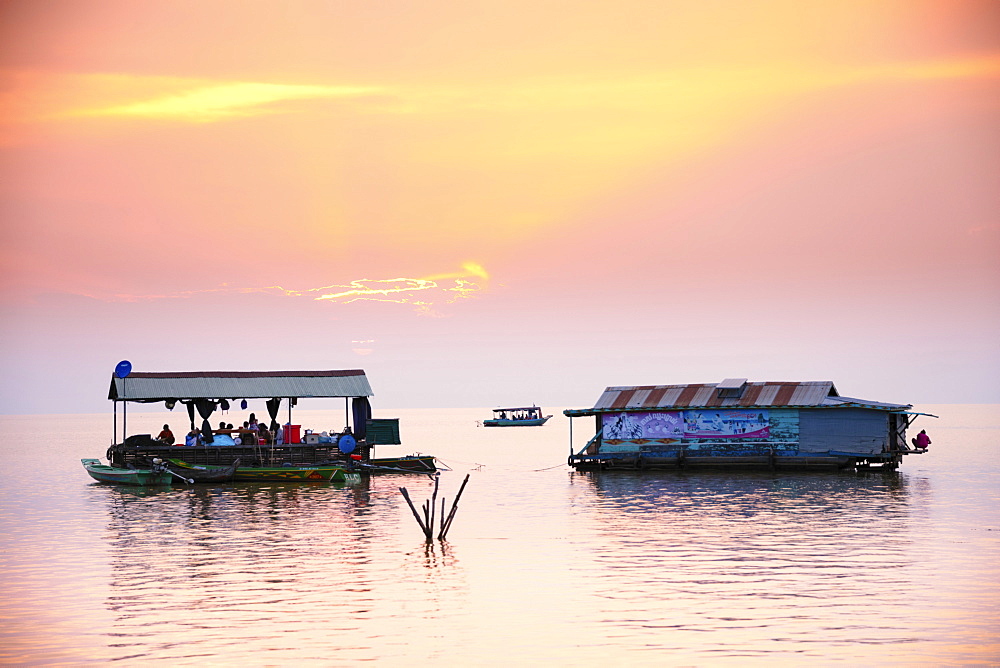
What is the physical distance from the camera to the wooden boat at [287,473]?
4862cm

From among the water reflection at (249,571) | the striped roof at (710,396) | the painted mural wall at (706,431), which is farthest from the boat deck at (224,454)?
the painted mural wall at (706,431)

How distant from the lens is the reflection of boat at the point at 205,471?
4881 cm

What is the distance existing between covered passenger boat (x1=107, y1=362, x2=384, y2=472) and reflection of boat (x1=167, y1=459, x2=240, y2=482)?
22 cm

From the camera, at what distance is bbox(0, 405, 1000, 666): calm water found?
18.8 m

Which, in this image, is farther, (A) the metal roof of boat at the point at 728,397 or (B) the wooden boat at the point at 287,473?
(A) the metal roof of boat at the point at 728,397

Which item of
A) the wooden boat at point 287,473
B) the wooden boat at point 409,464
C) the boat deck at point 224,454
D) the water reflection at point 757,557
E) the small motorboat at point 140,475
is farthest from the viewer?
the wooden boat at point 409,464

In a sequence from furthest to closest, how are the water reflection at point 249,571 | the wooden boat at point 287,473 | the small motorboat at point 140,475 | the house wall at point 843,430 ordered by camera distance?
the house wall at point 843,430 < the wooden boat at point 287,473 < the small motorboat at point 140,475 < the water reflection at point 249,571

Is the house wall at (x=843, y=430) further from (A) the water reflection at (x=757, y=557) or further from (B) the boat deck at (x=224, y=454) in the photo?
(B) the boat deck at (x=224, y=454)

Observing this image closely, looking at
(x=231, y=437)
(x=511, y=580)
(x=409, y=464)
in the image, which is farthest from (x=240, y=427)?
(x=511, y=580)

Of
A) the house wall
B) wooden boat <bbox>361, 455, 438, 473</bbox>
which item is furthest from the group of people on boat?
the house wall

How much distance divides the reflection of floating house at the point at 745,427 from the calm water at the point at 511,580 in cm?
712

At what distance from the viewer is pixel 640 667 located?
1742cm

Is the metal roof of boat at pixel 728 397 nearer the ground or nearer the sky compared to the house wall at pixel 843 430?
nearer the sky

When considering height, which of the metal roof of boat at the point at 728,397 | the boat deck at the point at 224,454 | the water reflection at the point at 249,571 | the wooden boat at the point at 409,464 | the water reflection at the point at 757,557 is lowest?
the water reflection at the point at 757,557
